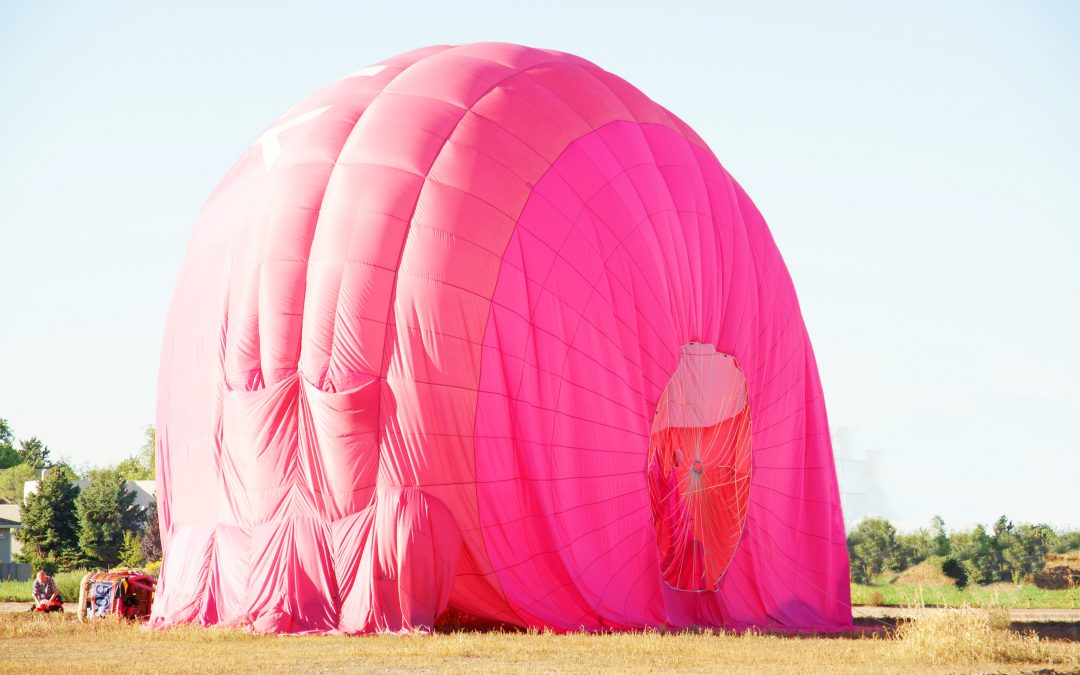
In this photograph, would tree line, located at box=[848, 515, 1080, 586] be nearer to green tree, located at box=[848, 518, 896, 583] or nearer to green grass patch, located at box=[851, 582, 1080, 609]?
green tree, located at box=[848, 518, 896, 583]

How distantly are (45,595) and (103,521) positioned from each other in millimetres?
28444

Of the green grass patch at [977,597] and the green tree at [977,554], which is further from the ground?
the green tree at [977,554]

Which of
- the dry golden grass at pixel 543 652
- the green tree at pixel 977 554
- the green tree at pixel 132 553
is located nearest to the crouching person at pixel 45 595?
the dry golden grass at pixel 543 652

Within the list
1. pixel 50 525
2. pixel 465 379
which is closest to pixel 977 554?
pixel 465 379

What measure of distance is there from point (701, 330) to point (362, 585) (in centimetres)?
622

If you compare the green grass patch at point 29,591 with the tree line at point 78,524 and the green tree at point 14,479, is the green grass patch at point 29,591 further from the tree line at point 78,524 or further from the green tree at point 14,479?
the green tree at point 14,479

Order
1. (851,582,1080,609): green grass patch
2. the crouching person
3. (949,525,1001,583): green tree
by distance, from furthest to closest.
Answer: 1. (949,525,1001,583): green tree
2. (851,582,1080,609): green grass patch
3. the crouching person

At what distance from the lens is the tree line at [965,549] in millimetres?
34156

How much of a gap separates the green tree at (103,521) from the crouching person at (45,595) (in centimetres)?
2753

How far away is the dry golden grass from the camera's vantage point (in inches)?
431

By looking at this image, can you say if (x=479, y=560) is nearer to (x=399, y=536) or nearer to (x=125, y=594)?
(x=399, y=536)

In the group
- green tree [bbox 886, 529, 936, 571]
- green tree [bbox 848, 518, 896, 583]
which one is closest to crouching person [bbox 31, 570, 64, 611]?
green tree [bbox 848, 518, 896, 583]

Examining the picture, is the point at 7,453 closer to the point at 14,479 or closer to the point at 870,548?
the point at 14,479

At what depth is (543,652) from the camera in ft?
39.6
